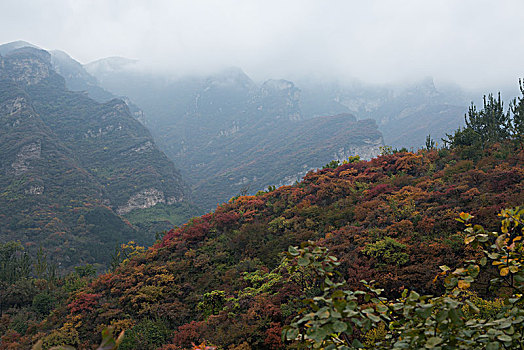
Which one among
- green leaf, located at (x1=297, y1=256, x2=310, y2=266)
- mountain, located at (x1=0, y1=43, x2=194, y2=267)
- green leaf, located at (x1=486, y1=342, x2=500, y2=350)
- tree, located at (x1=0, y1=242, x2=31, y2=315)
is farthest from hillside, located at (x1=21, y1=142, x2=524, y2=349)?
mountain, located at (x1=0, y1=43, x2=194, y2=267)

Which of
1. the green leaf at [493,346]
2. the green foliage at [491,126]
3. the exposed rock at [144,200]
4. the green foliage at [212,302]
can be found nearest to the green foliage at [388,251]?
the green foliage at [212,302]

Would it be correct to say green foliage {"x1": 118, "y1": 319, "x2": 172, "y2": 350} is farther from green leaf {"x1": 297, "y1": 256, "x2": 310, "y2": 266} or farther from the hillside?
green leaf {"x1": 297, "y1": 256, "x2": 310, "y2": 266}

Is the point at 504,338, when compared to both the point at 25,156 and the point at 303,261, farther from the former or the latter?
the point at 25,156

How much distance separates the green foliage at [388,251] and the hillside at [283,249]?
1.4 inches

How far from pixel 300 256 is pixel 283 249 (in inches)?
410

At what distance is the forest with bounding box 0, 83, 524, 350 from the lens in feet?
25.8

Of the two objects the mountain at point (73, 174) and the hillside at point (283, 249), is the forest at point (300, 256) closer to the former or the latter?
the hillside at point (283, 249)

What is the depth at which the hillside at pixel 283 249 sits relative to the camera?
8492 mm

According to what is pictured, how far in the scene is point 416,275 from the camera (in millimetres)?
8008

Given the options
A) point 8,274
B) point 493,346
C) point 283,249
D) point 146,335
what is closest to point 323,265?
point 493,346

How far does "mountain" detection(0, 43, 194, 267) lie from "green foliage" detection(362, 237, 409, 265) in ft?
197

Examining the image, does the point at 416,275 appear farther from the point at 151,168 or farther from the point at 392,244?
the point at 151,168

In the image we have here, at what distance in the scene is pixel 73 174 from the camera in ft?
309

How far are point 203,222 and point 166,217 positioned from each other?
93.1 m
